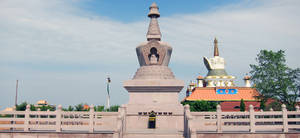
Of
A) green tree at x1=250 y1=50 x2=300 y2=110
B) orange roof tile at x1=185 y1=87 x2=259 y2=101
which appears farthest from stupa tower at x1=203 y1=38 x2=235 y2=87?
green tree at x1=250 y1=50 x2=300 y2=110

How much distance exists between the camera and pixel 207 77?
260 ft

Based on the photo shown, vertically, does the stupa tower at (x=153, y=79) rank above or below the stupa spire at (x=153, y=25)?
below

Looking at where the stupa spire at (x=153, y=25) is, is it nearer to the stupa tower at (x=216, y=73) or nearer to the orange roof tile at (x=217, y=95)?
the orange roof tile at (x=217, y=95)

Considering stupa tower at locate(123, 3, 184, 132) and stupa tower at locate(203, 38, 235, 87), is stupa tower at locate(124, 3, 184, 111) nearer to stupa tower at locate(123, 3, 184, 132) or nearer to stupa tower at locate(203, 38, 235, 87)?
stupa tower at locate(123, 3, 184, 132)

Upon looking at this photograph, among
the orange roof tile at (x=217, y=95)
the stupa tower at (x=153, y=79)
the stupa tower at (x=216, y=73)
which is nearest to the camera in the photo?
the stupa tower at (x=153, y=79)

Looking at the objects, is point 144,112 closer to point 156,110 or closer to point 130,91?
point 156,110

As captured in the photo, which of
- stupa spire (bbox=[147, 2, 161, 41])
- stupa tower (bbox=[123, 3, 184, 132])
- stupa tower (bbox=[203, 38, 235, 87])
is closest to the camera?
stupa tower (bbox=[123, 3, 184, 132])

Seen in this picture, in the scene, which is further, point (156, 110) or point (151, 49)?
point (151, 49)

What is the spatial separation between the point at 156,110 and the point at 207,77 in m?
59.7

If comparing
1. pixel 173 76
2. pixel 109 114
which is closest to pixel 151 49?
pixel 173 76

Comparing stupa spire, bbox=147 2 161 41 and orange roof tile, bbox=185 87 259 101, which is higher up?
stupa spire, bbox=147 2 161 41

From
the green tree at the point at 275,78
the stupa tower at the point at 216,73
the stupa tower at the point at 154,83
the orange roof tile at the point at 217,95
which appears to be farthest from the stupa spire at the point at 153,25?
the stupa tower at the point at 216,73

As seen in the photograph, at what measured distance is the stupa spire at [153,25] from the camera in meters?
27.4

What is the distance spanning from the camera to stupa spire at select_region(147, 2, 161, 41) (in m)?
27.4
